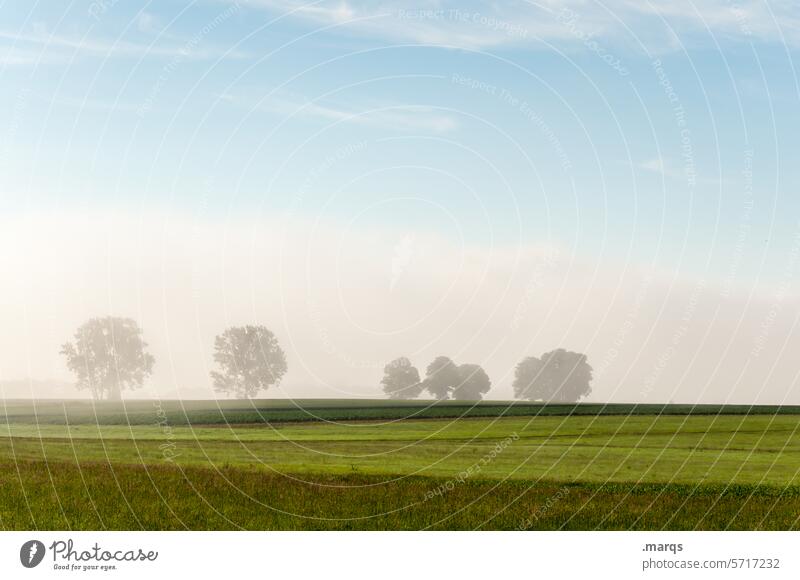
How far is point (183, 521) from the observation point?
28.5 m

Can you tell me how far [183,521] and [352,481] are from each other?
27.1 ft

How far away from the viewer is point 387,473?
37562 mm

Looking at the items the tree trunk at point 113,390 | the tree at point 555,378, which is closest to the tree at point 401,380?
the tree at point 555,378

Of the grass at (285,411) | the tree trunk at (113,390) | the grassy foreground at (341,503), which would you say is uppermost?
the tree trunk at (113,390)

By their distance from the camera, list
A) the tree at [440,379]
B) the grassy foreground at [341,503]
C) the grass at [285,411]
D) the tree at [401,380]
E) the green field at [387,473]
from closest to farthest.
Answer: the grassy foreground at [341,503] < the green field at [387,473] < the grass at [285,411] < the tree at [401,380] < the tree at [440,379]

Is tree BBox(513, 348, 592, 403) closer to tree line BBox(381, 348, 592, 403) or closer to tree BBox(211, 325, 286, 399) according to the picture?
tree line BBox(381, 348, 592, 403)

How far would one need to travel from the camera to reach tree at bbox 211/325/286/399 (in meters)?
80.8

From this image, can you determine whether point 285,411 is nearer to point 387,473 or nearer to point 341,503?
point 387,473

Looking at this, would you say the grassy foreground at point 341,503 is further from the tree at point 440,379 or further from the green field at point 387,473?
the tree at point 440,379

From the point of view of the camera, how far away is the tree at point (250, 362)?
80750 millimetres

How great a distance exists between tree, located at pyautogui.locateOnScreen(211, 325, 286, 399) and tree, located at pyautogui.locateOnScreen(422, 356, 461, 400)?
13051mm

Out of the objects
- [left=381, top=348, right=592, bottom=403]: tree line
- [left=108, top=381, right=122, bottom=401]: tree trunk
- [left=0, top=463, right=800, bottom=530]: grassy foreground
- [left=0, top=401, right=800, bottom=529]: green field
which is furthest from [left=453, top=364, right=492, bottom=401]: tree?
[left=0, top=463, right=800, bottom=530]: grassy foreground
